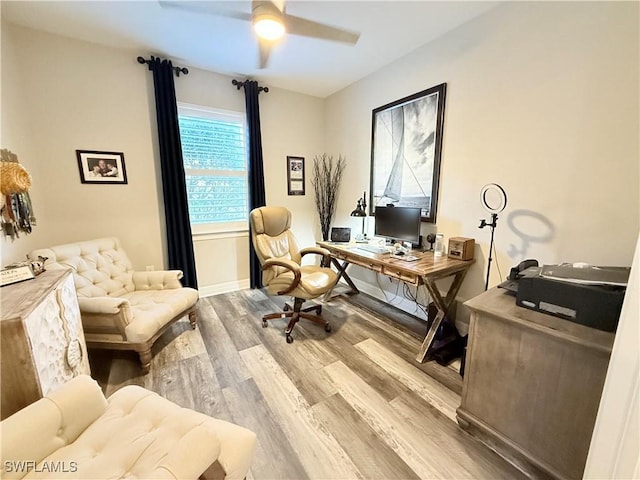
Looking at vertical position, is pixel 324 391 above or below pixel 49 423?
below

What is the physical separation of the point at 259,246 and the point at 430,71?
2257 millimetres

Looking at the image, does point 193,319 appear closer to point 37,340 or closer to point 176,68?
point 37,340

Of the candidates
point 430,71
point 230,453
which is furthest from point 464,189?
point 230,453

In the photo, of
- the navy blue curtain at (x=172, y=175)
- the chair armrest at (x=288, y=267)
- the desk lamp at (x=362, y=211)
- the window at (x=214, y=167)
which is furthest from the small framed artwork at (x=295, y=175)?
the chair armrest at (x=288, y=267)

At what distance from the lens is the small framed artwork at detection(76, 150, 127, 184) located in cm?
247

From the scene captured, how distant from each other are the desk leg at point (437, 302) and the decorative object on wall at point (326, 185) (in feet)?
6.14

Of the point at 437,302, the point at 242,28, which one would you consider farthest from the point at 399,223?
the point at 242,28

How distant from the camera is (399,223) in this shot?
2576 millimetres

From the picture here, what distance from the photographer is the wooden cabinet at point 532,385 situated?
1.05 metres

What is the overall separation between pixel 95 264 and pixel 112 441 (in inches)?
74.5

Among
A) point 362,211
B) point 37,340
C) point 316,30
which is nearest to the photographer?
point 37,340

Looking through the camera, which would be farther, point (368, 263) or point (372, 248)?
point (372, 248)

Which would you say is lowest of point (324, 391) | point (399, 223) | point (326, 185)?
point (324, 391)

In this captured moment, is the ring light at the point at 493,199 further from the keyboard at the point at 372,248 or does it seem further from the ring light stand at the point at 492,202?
the keyboard at the point at 372,248
